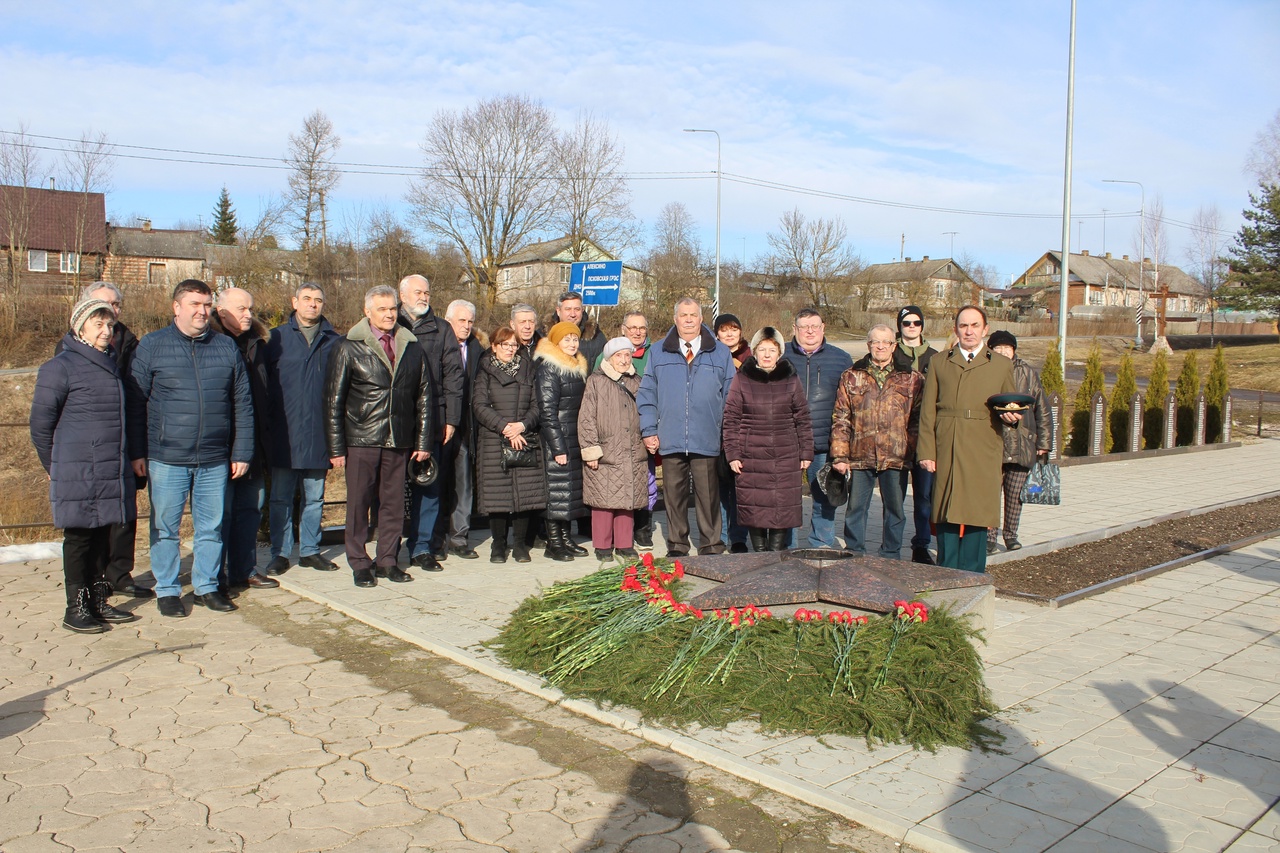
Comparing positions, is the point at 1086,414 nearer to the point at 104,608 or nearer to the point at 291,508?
the point at 291,508

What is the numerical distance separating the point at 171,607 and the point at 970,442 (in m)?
5.24

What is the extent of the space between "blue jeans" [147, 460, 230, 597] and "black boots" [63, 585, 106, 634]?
1.44ft

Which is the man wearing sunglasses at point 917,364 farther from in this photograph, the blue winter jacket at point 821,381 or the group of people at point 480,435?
the blue winter jacket at point 821,381

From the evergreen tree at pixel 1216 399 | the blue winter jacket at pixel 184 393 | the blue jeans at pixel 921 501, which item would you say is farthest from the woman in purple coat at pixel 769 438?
the evergreen tree at pixel 1216 399

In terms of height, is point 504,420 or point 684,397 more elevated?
point 684,397

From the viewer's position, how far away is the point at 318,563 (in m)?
7.47

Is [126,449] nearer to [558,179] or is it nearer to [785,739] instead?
[785,739]

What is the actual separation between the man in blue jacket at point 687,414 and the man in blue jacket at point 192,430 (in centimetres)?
295

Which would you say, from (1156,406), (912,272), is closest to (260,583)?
(1156,406)

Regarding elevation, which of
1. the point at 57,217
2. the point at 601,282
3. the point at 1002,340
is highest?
the point at 57,217

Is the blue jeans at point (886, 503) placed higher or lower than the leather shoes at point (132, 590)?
higher

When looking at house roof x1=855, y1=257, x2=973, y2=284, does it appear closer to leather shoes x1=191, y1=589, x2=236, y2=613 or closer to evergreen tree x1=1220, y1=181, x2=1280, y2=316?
evergreen tree x1=1220, y1=181, x2=1280, y2=316

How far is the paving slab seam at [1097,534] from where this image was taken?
796 cm

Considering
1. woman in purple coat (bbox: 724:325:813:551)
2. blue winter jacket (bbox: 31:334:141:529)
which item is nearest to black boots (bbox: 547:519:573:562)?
woman in purple coat (bbox: 724:325:813:551)
